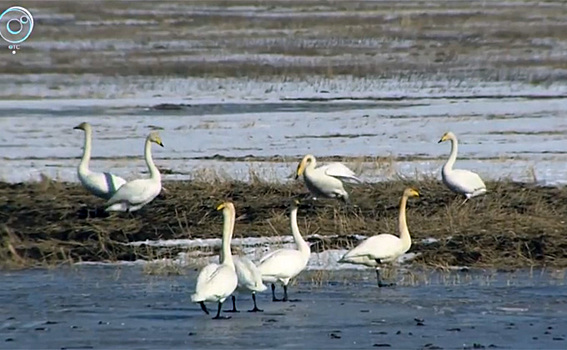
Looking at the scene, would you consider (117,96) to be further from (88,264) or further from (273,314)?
(273,314)

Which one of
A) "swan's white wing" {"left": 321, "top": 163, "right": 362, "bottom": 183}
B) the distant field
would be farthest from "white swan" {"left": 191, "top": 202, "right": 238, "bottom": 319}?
the distant field

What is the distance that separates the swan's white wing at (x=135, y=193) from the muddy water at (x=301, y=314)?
2.27m

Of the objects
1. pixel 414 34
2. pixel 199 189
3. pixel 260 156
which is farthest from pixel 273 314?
pixel 414 34

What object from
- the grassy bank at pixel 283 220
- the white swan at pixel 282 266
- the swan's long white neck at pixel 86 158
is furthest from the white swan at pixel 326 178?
the white swan at pixel 282 266

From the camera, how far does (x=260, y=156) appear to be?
57.4 ft

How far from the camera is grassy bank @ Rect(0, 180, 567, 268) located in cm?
1202

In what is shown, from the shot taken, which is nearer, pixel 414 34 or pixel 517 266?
pixel 517 266

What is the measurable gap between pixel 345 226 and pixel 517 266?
200cm

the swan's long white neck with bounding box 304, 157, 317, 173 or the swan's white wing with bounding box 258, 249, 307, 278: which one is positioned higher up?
the swan's long white neck with bounding box 304, 157, 317, 173

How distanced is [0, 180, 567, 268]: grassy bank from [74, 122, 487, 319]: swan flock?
168 millimetres

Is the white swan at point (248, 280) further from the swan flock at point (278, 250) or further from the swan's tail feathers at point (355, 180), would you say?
the swan's tail feathers at point (355, 180)

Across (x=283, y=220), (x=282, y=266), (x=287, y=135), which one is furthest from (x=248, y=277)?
(x=287, y=135)

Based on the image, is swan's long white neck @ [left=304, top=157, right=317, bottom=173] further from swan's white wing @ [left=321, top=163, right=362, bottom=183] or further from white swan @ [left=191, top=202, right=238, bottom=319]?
white swan @ [left=191, top=202, right=238, bottom=319]

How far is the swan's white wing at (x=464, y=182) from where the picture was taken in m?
13.9
